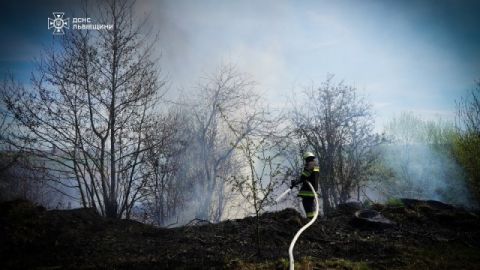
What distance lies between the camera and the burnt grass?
432 cm

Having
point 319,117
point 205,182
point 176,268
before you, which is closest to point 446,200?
point 319,117

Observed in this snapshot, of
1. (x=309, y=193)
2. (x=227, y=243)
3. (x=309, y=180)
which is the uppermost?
(x=309, y=180)

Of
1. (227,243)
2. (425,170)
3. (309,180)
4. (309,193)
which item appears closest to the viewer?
(227,243)

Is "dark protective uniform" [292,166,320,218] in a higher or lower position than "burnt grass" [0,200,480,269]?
higher

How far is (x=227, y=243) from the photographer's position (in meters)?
5.46

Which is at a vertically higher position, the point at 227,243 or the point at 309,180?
the point at 309,180

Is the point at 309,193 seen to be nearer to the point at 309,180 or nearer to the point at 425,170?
the point at 309,180

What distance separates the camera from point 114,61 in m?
8.58

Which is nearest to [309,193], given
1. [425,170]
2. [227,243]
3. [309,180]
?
[309,180]

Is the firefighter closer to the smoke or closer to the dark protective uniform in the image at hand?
A: the dark protective uniform

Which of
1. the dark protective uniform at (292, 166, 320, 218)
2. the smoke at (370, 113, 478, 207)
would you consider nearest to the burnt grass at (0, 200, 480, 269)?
the dark protective uniform at (292, 166, 320, 218)

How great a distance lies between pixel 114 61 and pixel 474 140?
15.7m

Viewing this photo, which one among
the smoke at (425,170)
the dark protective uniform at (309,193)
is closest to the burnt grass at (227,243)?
the dark protective uniform at (309,193)

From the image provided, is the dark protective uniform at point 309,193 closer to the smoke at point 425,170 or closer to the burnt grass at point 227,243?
the burnt grass at point 227,243
